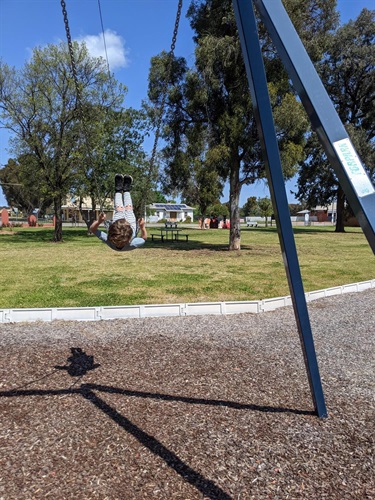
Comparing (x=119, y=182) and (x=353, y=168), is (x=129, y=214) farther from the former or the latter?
(x=353, y=168)

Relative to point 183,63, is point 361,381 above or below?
below

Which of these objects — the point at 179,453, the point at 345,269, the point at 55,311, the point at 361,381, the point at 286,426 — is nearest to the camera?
the point at 179,453

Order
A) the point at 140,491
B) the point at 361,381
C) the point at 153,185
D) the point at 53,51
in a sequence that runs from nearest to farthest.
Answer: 1. the point at 140,491
2. the point at 361,381
3. the point at 53,51
4. the point at 153,185

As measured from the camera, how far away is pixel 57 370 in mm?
4914

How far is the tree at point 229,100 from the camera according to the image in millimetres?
16844

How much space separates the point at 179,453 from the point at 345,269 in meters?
12.2

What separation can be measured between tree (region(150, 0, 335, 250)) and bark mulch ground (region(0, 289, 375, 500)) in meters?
12.4

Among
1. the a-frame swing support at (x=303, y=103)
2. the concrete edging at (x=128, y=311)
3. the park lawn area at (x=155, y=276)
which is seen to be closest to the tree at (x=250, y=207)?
the park lawn area at (x=155, y=276)

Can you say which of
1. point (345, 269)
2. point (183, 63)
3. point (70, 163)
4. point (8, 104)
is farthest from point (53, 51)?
point (345, 269)

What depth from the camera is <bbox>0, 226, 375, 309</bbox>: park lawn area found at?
30.7 ft

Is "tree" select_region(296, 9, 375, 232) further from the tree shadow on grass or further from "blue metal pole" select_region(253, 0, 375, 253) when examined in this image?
"blue metal pole" select_region(253, 0, 375, 253)

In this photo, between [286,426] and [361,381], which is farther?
[361,381]

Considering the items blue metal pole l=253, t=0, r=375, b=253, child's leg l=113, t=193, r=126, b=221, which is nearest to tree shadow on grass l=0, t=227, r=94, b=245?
child's leg l=113, t=193, r=126, b=221

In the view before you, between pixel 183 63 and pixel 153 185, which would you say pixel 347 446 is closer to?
pixel 183 63
